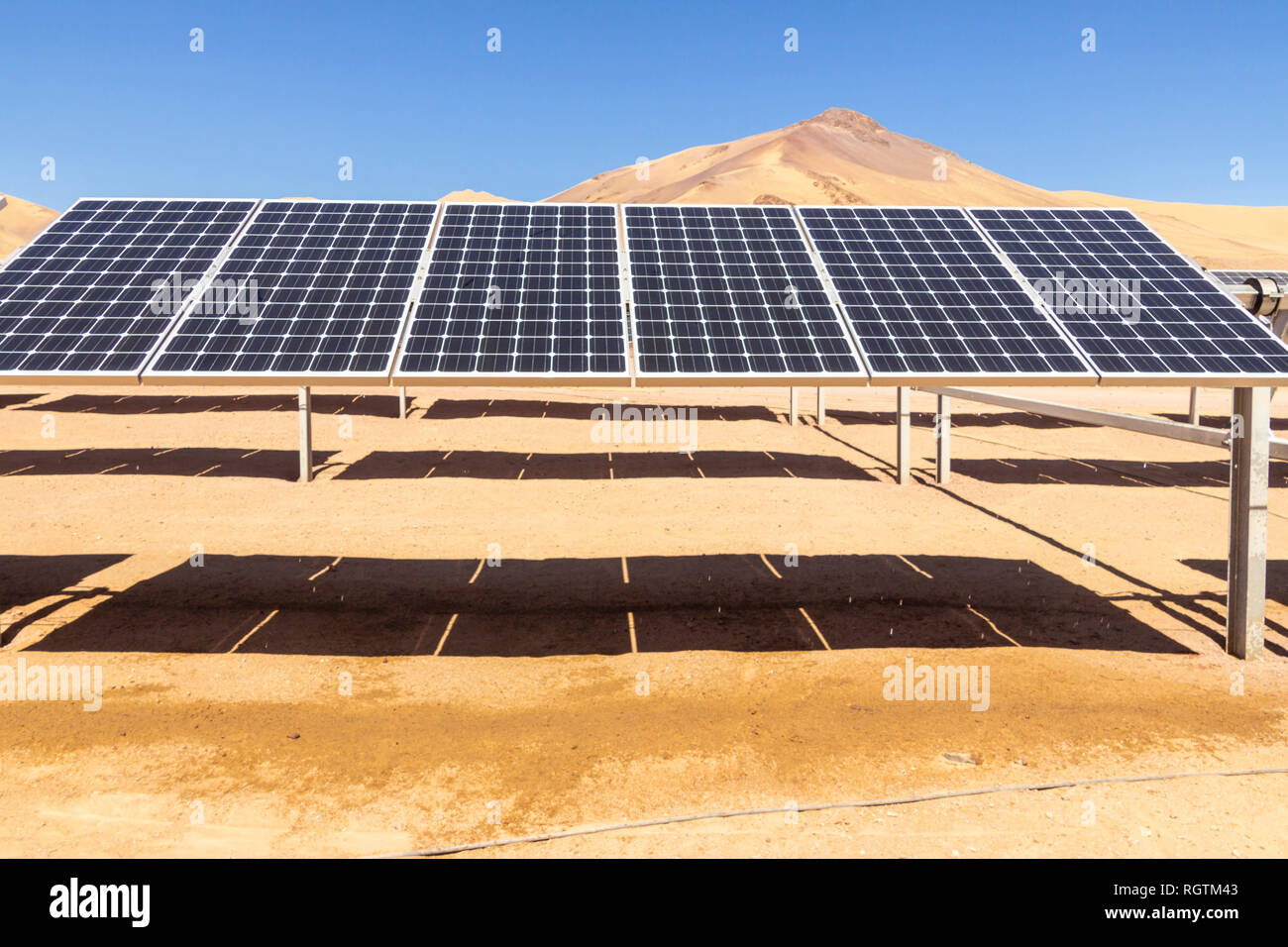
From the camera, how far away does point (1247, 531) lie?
12.1 m

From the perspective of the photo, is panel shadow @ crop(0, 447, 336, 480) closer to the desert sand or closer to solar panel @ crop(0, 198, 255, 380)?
the desert sand

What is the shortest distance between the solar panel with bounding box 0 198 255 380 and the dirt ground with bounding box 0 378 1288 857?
4.24m

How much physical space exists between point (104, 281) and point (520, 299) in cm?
612

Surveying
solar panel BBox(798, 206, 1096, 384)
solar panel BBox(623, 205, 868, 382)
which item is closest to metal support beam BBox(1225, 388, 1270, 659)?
solar panel BBox(798, 206, 1096, 384)

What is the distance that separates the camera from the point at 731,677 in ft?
38.1

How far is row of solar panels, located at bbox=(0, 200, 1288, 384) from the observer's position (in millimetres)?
10672

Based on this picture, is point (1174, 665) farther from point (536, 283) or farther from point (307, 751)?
point (307, 751)

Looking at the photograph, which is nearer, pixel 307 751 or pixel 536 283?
pixel 307 751

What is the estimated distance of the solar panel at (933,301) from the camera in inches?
428

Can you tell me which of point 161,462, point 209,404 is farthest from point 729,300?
point 209,404
